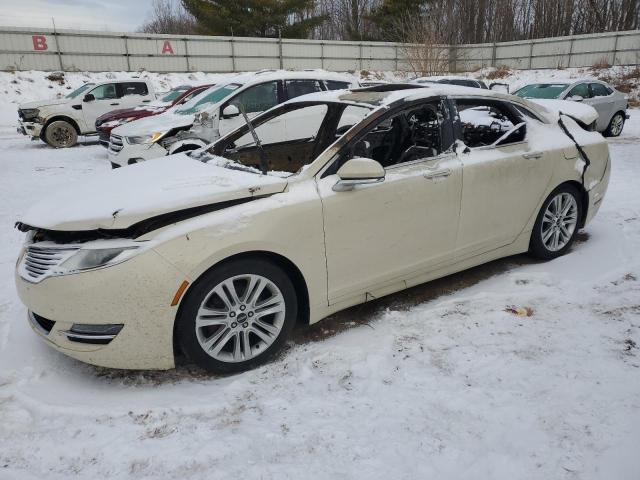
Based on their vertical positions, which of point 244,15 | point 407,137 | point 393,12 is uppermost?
point 393,12

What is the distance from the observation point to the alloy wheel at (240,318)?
279 centimetres

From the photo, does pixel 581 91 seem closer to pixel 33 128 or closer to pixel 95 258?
pixel 95 258

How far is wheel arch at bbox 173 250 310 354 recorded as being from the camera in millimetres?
2707

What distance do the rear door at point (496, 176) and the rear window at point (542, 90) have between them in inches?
359

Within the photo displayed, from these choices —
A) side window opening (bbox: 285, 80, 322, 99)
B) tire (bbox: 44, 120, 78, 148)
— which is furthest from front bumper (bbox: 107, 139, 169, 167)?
tire (bbox: 44, 120, 78, 148)

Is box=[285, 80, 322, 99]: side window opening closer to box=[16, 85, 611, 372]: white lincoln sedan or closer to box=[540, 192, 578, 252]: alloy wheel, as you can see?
box=[16, 85, 611, 372]: white lincoln sedan

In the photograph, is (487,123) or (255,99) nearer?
(487,123)

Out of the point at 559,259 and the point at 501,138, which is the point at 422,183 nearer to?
the point at 501,138

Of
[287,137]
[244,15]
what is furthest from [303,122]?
[244,15]

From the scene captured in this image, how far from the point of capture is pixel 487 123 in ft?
14.3

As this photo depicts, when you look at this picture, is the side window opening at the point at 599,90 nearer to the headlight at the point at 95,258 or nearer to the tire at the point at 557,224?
→ the tire at the point at 557,224

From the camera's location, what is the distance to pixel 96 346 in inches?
104

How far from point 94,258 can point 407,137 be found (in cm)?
259

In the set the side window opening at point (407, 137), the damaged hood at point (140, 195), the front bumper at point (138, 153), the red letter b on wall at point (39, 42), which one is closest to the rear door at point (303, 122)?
the side window opening at point (407, 137)
